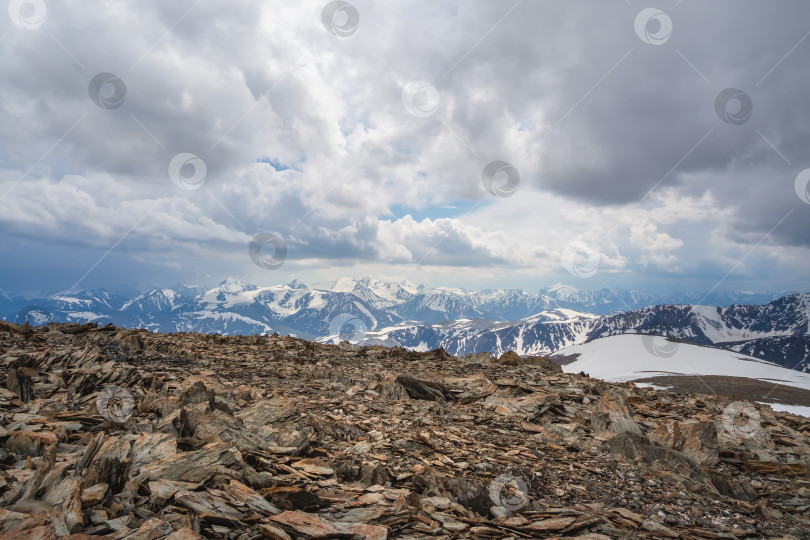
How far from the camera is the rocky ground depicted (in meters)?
6.11

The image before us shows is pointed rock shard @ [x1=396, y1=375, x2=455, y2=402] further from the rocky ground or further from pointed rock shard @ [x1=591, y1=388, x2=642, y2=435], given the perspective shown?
pointed rock shard @ [x1=591, y1=388, x2=642, y2=435]

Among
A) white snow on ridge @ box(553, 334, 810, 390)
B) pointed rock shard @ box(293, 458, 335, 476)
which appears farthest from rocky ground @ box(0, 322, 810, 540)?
Answer: white snow on ridge @ box(553, 334, 810, 390)

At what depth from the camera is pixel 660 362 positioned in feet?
476

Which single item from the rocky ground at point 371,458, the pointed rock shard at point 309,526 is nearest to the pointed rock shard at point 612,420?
the rocky ground at point 371,458

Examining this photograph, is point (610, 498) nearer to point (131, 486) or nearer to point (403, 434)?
point (403, 434)

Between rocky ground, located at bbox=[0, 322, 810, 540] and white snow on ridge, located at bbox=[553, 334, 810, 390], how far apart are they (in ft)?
364

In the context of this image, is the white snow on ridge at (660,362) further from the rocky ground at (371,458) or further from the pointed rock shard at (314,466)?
the pointed rock shard at (314,466)

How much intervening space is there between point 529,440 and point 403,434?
4.14 m

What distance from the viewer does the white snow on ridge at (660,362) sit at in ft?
388

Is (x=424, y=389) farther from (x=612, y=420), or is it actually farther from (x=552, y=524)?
(x=552, y=524)

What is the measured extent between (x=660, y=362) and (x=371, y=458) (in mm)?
171366

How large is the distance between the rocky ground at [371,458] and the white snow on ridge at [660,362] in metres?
111

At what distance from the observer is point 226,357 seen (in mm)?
21922

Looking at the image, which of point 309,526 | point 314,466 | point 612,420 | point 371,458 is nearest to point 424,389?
point 371,458
